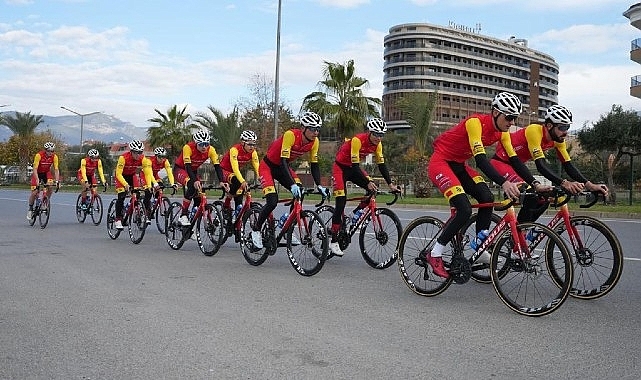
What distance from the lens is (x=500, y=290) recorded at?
6.18 meters

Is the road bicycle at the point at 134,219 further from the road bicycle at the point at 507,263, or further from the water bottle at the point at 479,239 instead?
the water bottle at the point at 479,239

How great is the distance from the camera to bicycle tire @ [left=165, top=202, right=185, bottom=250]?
11.3 meters

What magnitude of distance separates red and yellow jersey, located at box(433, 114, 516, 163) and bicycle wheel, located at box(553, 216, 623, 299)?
1001 millimetres

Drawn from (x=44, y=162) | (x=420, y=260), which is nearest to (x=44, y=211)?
(x=44, y=162)

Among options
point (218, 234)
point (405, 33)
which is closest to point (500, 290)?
point (218, 234)

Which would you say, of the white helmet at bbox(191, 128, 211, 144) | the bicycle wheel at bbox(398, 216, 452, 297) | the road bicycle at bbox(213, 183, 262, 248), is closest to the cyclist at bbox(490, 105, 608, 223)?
the bicycle wheel at bbox(398, 216, 452, 297)

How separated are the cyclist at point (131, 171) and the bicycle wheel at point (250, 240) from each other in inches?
142

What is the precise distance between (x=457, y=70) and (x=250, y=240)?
9857 cm

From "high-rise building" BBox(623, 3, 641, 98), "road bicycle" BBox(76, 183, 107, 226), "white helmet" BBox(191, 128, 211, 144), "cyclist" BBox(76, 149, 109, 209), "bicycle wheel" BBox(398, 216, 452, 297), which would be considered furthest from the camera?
"high-rise building" BBox(623, 3, 641, 98)

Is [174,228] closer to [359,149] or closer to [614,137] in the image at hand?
[359,149]

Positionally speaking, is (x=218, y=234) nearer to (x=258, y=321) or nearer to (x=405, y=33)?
(x=258, y=321)

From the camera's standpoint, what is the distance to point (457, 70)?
340 feet

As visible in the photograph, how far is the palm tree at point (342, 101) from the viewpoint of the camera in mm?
35719

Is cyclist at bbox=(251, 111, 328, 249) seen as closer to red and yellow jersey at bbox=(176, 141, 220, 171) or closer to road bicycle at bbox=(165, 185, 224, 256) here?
road bicycle at bbox=(165, 185, 224, 256)
